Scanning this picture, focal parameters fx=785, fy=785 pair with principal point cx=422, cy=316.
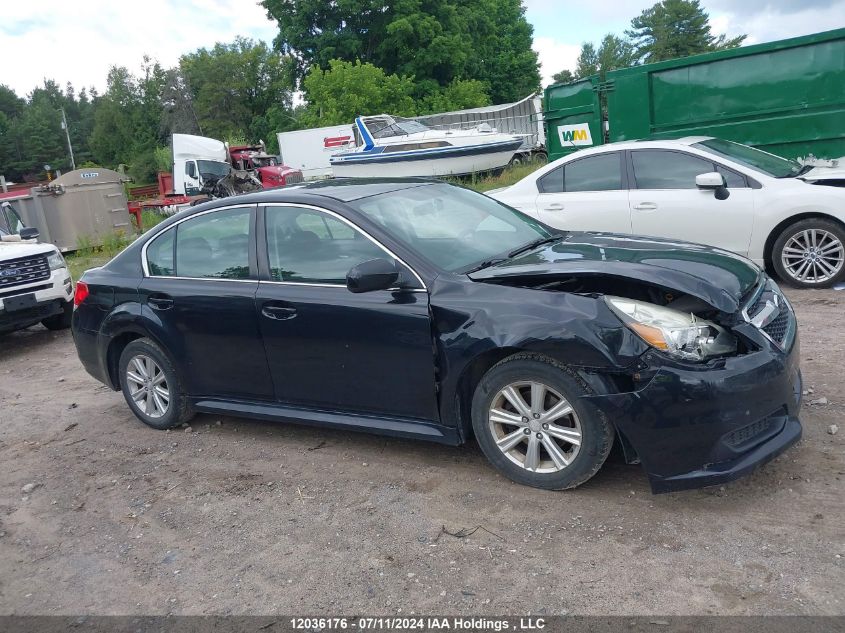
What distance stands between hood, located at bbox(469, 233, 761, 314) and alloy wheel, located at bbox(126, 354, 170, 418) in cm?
263

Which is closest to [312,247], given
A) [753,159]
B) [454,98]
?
[753,159]

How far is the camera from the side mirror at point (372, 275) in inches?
163

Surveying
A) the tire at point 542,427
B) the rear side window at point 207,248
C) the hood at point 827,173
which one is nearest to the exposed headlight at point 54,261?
the rear side window at point 207,248

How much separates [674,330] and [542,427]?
80 cm

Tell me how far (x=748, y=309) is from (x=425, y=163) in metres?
18.7

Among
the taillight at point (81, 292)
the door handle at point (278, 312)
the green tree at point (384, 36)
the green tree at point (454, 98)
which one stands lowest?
the door handle at point (278, 312)

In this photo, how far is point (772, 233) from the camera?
25.1 ft

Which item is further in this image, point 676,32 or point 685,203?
point 676,32

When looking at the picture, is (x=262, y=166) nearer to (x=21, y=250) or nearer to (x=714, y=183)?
(x=21, y=250)

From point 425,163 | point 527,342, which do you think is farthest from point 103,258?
point 527,342

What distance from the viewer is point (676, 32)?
89.2 meters

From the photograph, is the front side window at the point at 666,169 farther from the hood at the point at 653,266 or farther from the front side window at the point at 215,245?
the front side window at the point at 215,245

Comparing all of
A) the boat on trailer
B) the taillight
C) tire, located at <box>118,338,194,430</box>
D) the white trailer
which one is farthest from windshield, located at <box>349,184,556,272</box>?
the white trailer

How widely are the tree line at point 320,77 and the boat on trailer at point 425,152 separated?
17.9 metres
